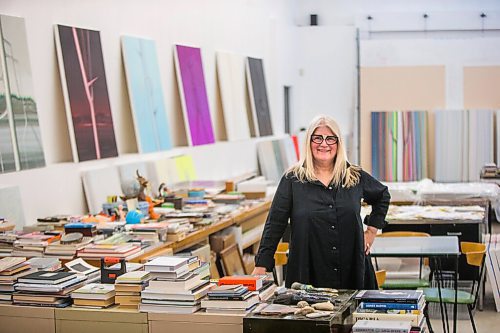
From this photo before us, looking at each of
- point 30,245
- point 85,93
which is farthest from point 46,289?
point 85,93

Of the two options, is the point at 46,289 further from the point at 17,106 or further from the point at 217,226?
the point at 217,226

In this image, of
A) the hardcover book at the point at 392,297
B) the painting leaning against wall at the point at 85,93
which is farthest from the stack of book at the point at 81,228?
the hardcover book at the point at 392,297

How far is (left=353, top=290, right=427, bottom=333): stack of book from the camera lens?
3949 millimetres

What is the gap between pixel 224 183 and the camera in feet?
33.8

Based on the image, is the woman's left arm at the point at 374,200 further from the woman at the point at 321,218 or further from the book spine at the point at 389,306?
the book spine at the point at 389,306

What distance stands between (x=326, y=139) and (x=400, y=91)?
11348 mm

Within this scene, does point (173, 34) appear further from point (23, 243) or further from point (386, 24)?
point (386, 24)

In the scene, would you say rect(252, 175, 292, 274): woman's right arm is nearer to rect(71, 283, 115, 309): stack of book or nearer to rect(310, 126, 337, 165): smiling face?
rect(310, 126, 337, 165): smiling face

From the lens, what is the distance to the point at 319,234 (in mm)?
5008

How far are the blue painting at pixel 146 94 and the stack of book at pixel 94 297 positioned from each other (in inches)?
175

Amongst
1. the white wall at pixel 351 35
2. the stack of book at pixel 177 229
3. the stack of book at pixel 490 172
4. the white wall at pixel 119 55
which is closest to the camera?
the stack of book at pixel 177 229

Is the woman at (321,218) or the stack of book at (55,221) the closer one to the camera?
the woman at (321,218)

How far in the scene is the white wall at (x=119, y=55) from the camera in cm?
709

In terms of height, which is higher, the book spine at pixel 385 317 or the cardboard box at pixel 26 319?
the book spine at pixel 385 317
